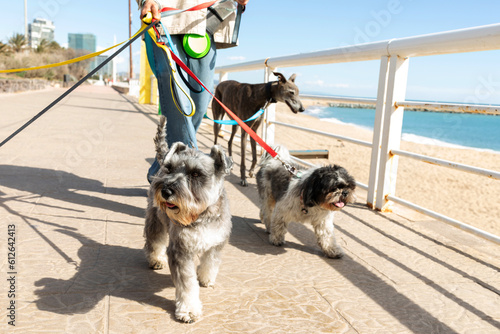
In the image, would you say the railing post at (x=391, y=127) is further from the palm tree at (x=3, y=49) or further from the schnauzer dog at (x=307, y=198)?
the palm tree at (x=3, y=49)

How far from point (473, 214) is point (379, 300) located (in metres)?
6.31

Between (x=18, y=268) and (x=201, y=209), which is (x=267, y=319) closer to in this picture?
(x=201, y=209)

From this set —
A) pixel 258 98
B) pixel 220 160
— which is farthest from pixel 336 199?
pixel 258 98

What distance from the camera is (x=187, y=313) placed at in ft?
7.38

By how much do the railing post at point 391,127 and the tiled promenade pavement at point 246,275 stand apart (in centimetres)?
28

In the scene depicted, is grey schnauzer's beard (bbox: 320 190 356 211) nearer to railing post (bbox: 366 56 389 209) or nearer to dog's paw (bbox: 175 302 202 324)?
dog's paw (bbox: 175 302 202 324)

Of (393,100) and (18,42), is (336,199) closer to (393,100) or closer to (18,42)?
(393,100)

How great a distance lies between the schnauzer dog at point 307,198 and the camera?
311 centimetres

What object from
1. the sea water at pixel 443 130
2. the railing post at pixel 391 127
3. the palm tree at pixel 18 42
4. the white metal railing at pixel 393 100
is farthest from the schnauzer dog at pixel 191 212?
the palm tree at pixel 18 42

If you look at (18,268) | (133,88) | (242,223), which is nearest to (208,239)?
(18,268)

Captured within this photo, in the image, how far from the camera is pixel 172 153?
2.43 m

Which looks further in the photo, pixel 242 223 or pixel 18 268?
pixel 242 223

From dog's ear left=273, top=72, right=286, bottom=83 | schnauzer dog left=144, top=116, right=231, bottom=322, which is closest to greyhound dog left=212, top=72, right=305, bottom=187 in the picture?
dog's ear left=273, top=72, right=286, bottom=83

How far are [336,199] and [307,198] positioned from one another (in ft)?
0.82
